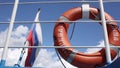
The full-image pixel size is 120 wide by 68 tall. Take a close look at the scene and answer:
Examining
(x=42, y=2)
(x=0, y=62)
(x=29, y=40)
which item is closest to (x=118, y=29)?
(x=42, y=2)

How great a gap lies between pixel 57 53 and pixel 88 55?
419 mm

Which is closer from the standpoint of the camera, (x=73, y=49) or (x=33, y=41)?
(x=73, y=49)

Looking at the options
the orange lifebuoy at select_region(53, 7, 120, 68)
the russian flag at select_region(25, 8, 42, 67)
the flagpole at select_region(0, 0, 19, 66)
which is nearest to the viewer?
the flagpole at select_region(0, 0, 19, 66)

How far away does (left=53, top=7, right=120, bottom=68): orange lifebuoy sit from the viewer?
291cm

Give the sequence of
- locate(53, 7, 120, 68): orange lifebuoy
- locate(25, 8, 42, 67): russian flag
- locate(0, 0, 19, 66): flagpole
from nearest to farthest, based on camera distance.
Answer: locate(0, 0, 19, 66): flagpole → locate(53, 7, 120, 68): orange lifebuoy → locate(25, 8, 42, 67): russian flag

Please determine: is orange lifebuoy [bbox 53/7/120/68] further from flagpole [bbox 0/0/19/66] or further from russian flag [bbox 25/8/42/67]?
russian flag [bbox 25/8/42/67]

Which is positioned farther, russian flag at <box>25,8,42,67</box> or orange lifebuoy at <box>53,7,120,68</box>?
russian flag at <box>25,8,42,67</box>

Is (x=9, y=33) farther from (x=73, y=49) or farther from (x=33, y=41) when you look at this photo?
(x=33, y=41)

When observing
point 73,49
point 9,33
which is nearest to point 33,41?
point 73,49

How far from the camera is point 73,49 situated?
2.98 metres

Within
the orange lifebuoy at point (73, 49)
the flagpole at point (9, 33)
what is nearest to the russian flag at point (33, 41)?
the orange lifebuoy at point (73, 49)

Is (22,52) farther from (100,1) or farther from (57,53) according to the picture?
(100,1)

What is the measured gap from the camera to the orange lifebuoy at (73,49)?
291cm

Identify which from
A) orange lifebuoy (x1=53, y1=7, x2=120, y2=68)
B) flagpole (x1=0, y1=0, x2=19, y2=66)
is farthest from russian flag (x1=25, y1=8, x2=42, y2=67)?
flagpole (x1=0, y1=0, x2=19, y2=66)
